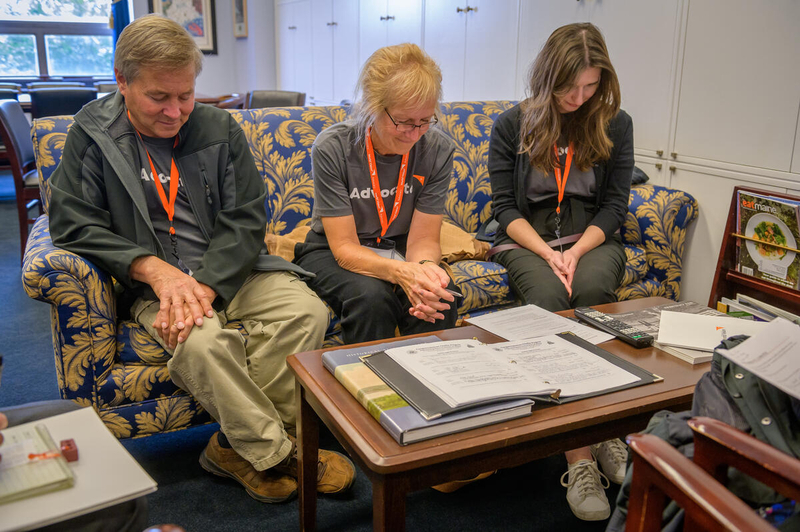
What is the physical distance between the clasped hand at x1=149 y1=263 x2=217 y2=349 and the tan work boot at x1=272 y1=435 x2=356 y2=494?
40 cm

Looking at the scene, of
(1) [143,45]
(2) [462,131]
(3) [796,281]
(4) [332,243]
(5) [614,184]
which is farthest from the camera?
(2) [462,131]

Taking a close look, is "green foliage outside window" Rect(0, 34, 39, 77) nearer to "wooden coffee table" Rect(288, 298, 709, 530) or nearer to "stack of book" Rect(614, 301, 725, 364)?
"wooden coffee table" Rect(288, 298, 709, 530)

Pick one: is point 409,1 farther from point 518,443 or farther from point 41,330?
point 518,443

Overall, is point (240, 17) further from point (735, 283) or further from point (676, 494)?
point (676, 494)

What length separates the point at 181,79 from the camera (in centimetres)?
163

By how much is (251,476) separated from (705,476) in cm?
119

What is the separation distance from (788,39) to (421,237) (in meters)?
1.48

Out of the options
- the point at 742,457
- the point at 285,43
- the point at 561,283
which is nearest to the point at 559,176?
the point at 561,283

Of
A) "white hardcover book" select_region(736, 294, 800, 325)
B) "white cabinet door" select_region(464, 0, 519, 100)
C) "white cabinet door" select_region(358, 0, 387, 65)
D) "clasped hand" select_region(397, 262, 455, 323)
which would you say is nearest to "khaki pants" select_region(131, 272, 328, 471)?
"clasped hand" select_region(397, 262, 455, 323)

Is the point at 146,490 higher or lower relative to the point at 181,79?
lower

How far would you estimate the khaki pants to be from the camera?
154 cm

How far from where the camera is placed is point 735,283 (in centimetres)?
234

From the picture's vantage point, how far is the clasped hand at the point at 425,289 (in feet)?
5.41

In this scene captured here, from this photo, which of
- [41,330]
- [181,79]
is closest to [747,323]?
[181,79]
